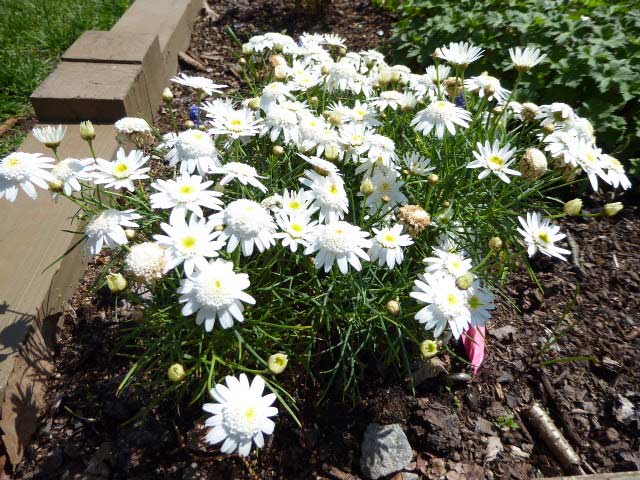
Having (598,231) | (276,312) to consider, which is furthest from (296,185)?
(598,231)

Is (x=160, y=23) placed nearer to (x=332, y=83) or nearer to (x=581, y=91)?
(x=332, y=83)

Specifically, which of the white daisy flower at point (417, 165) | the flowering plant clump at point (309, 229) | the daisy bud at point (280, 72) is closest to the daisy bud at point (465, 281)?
the flowering plant clump at point (309, 229)

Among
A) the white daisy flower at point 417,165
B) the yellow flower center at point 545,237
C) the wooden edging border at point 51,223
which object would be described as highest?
A: the white daisy flower at point 417,165

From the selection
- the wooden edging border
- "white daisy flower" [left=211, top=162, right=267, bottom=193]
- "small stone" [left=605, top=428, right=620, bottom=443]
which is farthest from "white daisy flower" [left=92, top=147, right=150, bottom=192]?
"small stone" [left=605, top=428, right=620, bottom=443]

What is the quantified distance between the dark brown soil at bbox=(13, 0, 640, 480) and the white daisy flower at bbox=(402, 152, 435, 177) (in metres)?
0.89

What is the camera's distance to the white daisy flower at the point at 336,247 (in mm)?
1594

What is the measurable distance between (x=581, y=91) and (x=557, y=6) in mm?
880

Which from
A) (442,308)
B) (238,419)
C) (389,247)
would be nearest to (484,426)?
(442,308)

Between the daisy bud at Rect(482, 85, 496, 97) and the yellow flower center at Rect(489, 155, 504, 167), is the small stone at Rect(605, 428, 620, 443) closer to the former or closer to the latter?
the yellow flower center at Rect(489, 155, 504, 167)

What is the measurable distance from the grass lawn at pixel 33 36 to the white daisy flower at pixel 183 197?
87.0 inches

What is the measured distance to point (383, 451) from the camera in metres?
1.92

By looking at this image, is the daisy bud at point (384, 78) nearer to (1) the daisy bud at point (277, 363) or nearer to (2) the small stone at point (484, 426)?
(1) the daisy bud at point (277, 363)

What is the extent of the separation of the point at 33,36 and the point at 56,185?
10.8 ft

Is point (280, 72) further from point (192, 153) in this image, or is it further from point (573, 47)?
point (573, 47)
